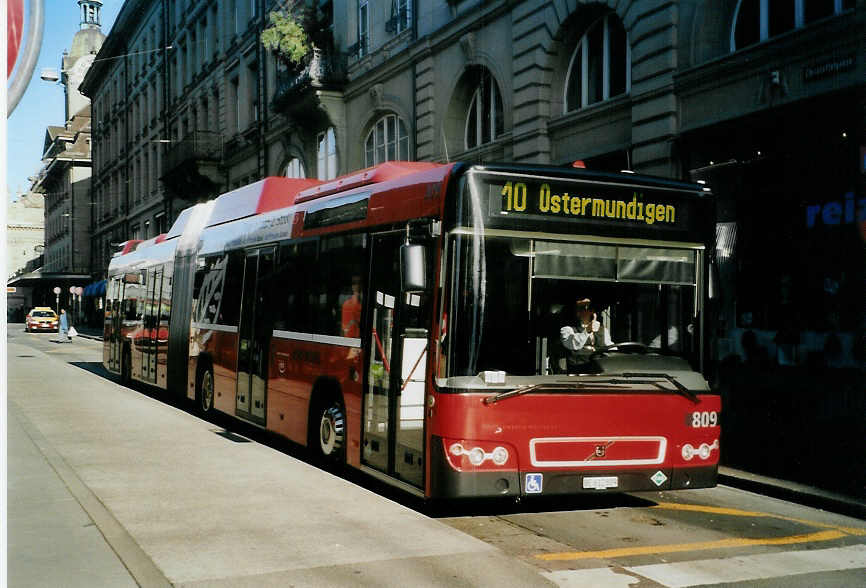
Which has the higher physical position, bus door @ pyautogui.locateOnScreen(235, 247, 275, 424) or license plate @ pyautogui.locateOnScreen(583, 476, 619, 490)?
bus door @ pyautogui.locateOnScreen(235, 247, 275, 424)

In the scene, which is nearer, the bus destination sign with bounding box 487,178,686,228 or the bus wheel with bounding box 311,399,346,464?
the bus destination sign with bounding box 487,178,686,228

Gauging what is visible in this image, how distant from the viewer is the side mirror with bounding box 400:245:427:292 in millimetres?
7254

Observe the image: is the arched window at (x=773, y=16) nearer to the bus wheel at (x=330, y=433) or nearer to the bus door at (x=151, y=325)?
the bus wheel at (x=330, y=433)

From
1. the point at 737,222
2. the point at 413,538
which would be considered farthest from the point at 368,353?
the point at 737,222

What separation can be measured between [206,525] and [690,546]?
3.51m

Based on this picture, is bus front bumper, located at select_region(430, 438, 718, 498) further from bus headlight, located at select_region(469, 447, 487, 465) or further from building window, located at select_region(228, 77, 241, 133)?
building window, located at select_region(228, 77, 241, 133)

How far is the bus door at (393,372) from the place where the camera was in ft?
25.6

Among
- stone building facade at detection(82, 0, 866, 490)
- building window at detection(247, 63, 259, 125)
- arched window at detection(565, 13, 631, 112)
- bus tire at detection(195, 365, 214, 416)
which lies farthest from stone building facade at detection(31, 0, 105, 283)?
bus tire at detection(195, 365, 214, 416)

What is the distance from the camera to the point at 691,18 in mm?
15477

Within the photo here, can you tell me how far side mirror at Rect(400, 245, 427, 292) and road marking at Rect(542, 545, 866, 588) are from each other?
232 centimetres

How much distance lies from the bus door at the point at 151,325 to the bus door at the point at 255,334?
5.50 m

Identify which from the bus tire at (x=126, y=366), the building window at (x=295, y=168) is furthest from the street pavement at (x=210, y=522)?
the building window at (x=295, y=168)

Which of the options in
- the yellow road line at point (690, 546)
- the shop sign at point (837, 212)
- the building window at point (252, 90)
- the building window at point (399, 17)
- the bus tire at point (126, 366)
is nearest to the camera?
the yellow road line at point (690, 546)

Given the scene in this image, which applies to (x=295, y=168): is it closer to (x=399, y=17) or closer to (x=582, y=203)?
(x=399, y=17)
